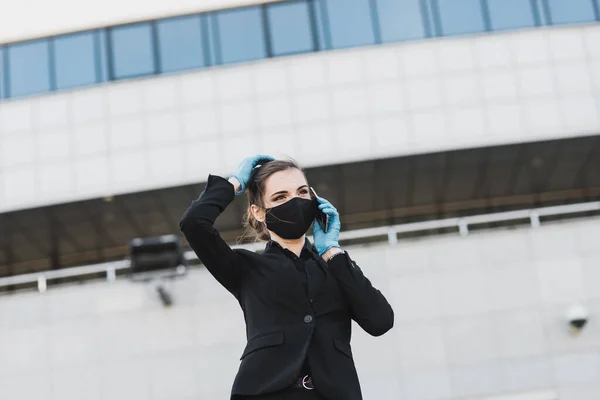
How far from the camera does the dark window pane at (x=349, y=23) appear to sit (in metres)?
21.7

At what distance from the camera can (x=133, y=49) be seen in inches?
873

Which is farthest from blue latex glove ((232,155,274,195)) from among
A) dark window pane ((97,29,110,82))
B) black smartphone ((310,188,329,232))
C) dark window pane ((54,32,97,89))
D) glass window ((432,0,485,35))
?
dark window pane ((54,32,97,89))

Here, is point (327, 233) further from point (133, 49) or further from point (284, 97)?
Answer: point (133, 49)

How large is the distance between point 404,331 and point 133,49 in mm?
10044

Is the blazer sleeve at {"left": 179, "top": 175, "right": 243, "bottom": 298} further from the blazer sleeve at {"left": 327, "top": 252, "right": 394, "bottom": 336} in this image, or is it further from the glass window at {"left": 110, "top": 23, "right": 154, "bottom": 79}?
the glass window at {"left": 110, "top": 23, "right": 154, "bottom": 79}

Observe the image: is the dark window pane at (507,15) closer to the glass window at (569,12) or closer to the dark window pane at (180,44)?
the glass window at (569,12)

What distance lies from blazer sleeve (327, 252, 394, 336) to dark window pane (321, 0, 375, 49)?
1835 centimetres

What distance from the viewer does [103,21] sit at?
22.2m

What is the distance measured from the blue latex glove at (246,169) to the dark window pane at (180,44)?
60.0 ft

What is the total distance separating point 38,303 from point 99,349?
4.91 ft

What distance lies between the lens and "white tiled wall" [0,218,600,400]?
52.3 ft

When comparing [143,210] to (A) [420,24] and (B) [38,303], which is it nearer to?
(B) [38,303]

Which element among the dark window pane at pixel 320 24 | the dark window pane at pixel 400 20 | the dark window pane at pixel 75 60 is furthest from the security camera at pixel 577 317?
the dark window pane at pixel 75 60

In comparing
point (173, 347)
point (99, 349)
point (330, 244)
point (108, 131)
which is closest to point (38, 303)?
point (99, 349)
